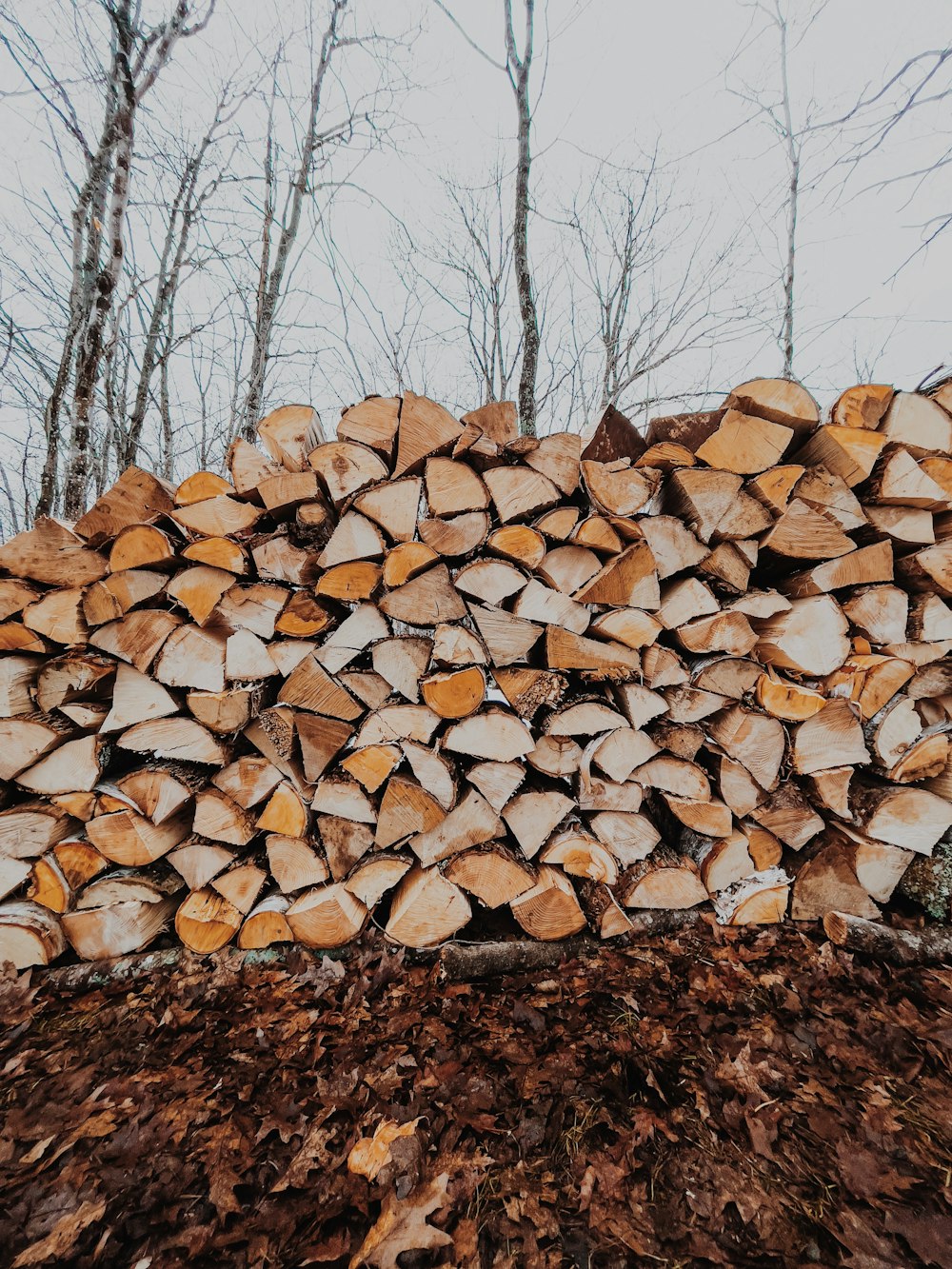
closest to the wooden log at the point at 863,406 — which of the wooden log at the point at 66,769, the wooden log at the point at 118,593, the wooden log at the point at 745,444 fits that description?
the wooden log at the point at 745,444

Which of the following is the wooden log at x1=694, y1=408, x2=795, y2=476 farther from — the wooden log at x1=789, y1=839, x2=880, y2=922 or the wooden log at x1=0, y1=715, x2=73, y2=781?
the wooden log at x1=0, y1=715, x2=73, y2=781

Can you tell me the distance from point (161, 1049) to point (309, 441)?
194 cm

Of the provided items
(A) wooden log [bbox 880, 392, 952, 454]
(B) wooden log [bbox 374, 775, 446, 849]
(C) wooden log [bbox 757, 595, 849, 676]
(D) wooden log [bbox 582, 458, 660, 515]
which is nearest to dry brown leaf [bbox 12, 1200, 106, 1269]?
(B) wooden log [bbox 374, 775, 446, 849]

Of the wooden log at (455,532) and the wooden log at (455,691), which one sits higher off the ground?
the wooden log at (455,532)

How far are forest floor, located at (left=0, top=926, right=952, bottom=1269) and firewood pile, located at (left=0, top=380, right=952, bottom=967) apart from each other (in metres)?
0.22

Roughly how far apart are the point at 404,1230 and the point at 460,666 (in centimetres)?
132

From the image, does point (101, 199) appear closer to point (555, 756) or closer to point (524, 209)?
point (524, 209)

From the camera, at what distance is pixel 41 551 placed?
1.74m

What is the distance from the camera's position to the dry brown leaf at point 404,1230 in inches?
41.3

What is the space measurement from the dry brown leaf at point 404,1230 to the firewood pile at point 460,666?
26.6 inches

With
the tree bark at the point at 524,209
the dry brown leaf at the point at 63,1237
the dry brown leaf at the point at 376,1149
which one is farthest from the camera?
the tree bark at the point at 524,209

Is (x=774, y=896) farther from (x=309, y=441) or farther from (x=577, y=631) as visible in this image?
(x=309, y=441)

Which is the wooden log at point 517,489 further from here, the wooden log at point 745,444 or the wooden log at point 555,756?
the wooden log at point 555,756

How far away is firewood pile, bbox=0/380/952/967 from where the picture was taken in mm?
1707
